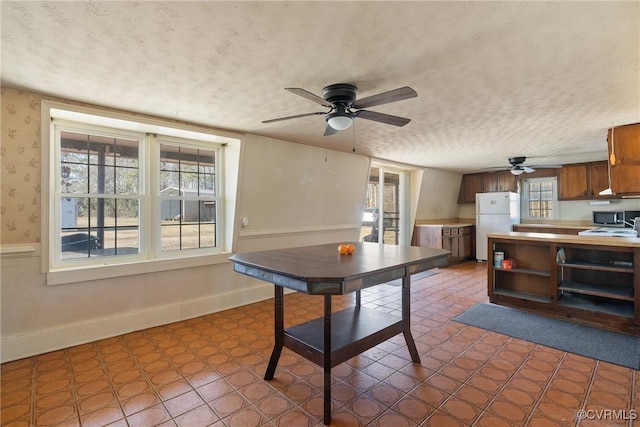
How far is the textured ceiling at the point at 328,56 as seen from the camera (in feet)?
4.95

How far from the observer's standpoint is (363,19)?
1.56 metres

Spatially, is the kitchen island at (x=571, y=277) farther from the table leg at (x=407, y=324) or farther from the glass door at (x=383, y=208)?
the glass door at (x=383, y=208)

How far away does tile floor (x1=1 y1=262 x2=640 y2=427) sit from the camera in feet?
6.09

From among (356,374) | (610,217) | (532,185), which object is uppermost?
(532,185)

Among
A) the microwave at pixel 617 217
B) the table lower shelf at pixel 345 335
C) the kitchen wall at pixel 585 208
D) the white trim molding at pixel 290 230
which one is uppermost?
the kitchen wall at pixel 585 208

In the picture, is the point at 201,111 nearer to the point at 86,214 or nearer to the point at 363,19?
the point at 86,214

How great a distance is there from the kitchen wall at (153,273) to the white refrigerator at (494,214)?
3.32m

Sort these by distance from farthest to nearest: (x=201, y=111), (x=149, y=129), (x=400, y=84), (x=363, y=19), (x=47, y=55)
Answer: (x=149, y=129)
(x=201, y=111)
(x=400, y=84)
(x=47, y=55)
(x=363, y=19)

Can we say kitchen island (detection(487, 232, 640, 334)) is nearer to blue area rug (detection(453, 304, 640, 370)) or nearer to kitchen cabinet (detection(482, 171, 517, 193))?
blue area rug (detection(453, 304, 640, 370))

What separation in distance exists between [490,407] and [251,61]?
2.70 metres

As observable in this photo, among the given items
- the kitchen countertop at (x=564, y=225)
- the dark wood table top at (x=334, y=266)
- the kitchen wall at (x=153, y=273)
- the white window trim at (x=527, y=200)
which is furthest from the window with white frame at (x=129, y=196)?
the white window trim at (x=527, y=200)

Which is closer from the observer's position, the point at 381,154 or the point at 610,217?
the point at 381,154

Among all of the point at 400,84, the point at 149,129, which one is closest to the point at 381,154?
the point at 400,84

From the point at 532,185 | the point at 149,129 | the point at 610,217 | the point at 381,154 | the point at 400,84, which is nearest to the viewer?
the point at 400,84
